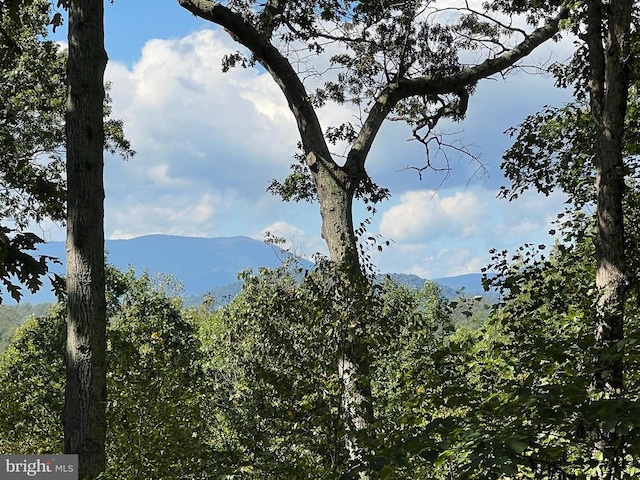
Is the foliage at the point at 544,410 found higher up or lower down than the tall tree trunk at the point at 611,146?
lower down

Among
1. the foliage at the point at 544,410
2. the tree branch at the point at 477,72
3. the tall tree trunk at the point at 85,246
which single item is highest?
the tree branch at the point at 477,72

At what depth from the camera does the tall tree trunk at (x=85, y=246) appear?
4.82m

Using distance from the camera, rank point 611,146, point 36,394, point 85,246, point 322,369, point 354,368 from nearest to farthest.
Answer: point 85,246
point 354,368
point 322,369
point 611,146
point 36,394

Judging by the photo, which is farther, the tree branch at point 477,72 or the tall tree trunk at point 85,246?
the tree branch at point 477,72

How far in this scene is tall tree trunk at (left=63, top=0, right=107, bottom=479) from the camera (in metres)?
4.82

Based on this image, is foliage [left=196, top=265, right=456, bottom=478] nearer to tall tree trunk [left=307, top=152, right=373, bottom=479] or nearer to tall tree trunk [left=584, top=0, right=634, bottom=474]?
tall tree trunk [left=307, top=152, right=373, bottom=479]

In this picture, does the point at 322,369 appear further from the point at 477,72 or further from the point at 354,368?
the point at 477,72

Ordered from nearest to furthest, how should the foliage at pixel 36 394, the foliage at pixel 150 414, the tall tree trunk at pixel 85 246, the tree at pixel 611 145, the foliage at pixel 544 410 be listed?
the foliage at pixel 544 410
the tall tree trunk at pixel 85 246
the tree at pixel 611 145
the foliage at pixel 150 414
the foliage at pixel 36 394

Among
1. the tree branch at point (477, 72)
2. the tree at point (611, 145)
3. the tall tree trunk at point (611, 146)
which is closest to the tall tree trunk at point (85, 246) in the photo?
the tree at point (611, 145)

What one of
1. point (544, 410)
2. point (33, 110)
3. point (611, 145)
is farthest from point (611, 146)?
point (33, 110)

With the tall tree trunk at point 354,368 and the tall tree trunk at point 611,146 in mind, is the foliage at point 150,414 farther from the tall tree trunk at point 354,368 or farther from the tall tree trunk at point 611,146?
the tall tree trunk at point 611,146

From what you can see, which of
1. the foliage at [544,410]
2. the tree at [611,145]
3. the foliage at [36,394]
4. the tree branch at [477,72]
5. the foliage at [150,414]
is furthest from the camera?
the foliage at [36,394]

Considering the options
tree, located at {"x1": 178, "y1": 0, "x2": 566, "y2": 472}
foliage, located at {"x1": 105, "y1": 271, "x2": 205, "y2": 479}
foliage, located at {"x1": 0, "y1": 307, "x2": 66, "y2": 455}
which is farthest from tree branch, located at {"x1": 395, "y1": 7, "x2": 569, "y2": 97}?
foliage, located at {"x1": 0, "y1": 307, "x2": 66, "y2": 455}

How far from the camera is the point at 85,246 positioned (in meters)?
5.05
